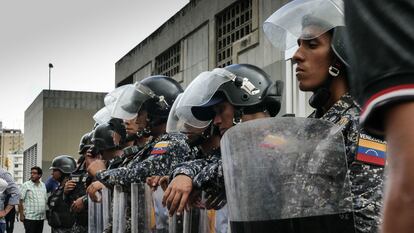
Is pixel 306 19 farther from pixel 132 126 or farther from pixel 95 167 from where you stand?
pixel 95 167

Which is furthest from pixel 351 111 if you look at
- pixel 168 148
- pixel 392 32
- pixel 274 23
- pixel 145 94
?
pixel 145 94

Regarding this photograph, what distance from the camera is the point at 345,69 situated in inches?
108

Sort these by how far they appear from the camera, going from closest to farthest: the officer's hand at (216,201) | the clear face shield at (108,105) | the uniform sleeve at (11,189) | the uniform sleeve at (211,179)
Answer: the uniform sleeve at (211,179), the officer's hand at (216,201), the clear face shield at (108,105), the uniform sleeve at (11,189)

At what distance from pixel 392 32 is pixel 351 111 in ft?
5.49

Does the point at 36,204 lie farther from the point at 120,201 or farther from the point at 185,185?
the point at 185,185

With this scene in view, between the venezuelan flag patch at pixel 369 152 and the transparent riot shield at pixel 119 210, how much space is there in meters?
3.15

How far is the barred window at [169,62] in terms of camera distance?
1972 cm

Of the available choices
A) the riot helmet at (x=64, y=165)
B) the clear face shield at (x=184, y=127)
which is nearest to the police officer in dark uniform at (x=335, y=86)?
the clear face shield at (x=184, y=127)

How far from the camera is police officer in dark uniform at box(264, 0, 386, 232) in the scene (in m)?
2.30

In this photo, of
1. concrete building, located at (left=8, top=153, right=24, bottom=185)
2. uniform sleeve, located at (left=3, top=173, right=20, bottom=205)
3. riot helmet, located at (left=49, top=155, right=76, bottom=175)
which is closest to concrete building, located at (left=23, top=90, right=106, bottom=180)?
riot helmet, located at (left=49, top=155, right=76, bottom=175)

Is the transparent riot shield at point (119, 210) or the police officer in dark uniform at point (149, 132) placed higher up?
the police officer in dark uniform at point (149, 132)

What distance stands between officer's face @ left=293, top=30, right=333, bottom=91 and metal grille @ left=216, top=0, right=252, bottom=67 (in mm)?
10966

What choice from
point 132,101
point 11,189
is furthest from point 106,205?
point 11,189

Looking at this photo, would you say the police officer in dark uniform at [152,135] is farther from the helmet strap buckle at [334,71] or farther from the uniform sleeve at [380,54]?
the uniform sleeve at [380,54]
